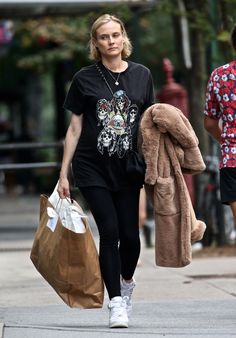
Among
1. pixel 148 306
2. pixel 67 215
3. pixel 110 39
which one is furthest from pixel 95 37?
pixel 148 306

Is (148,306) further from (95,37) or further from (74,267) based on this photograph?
(95,37)

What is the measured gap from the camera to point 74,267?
7293 mm

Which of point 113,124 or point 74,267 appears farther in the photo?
point 74,267

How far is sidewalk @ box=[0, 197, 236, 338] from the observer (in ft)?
23.3

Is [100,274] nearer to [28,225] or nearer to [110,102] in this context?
[110,102]

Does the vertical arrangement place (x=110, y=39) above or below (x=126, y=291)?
above

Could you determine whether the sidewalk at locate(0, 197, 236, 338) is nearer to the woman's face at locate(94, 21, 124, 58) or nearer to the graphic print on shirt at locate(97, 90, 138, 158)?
the graphic print on shirt at locate(97, 90, 138, 158)

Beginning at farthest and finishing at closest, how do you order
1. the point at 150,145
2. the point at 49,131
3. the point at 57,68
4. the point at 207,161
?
the point at 49,131 → the point at 57,68 → the point at 207,161 → the point at 150,145

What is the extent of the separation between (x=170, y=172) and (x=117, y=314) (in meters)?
0.89

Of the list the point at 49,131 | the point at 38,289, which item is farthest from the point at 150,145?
the point at 49,131

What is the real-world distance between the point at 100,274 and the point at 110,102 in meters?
1.02

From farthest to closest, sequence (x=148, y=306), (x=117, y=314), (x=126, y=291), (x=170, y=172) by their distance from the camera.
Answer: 1. (x=148, y=306)
2. (x=126, y=291)
3. (x=170, y=172)
4. (x=117, y=314)

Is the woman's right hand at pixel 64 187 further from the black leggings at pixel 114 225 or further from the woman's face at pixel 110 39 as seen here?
the woman's face at pixel 110 39

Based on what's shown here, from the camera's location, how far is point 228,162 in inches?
286
